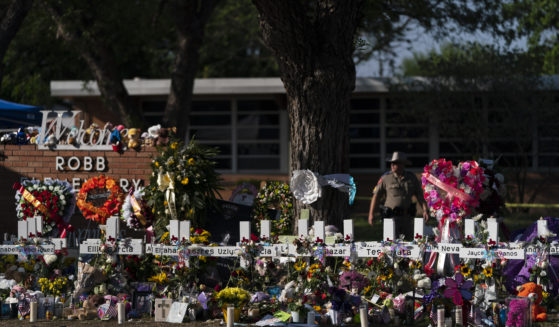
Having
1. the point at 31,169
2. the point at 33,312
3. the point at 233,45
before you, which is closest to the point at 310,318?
the point at 33,312

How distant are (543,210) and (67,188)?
13666 millimetres

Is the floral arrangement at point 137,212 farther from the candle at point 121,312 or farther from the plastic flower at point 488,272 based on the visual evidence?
the plastic flower at point 488,272

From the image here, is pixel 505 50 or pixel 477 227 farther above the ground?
pixel 505 50

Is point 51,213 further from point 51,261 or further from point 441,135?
point 441,135

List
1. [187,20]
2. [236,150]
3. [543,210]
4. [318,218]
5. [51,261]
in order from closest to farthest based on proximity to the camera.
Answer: [51,261], [318,218], [187,20], [543,210], [236,150]

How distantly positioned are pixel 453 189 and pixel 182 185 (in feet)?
10.4

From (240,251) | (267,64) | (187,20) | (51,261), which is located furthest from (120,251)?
(267,64)

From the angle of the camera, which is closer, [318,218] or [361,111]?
[318,218]

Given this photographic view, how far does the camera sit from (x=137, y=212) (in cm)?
956

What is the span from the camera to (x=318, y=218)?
919 cm

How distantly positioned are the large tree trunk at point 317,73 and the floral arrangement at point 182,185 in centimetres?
107

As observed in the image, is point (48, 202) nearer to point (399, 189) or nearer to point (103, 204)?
point (103, 204)

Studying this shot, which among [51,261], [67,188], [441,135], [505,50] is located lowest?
[51,261]

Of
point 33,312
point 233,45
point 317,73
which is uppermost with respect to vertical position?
point 233,45
